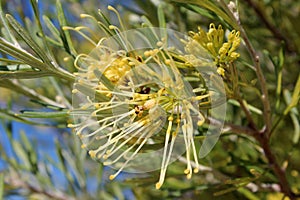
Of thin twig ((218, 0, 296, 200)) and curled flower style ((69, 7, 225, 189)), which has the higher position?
curled flower style ((69, 7, 225, 189))

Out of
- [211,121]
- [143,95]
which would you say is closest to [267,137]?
[211,121]

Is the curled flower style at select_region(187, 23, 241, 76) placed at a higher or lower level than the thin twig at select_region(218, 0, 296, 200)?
higher

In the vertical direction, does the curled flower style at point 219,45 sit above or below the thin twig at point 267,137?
above

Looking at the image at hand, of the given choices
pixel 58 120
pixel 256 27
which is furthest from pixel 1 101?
pixel 256 27

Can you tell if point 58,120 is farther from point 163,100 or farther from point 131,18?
point 163,100
